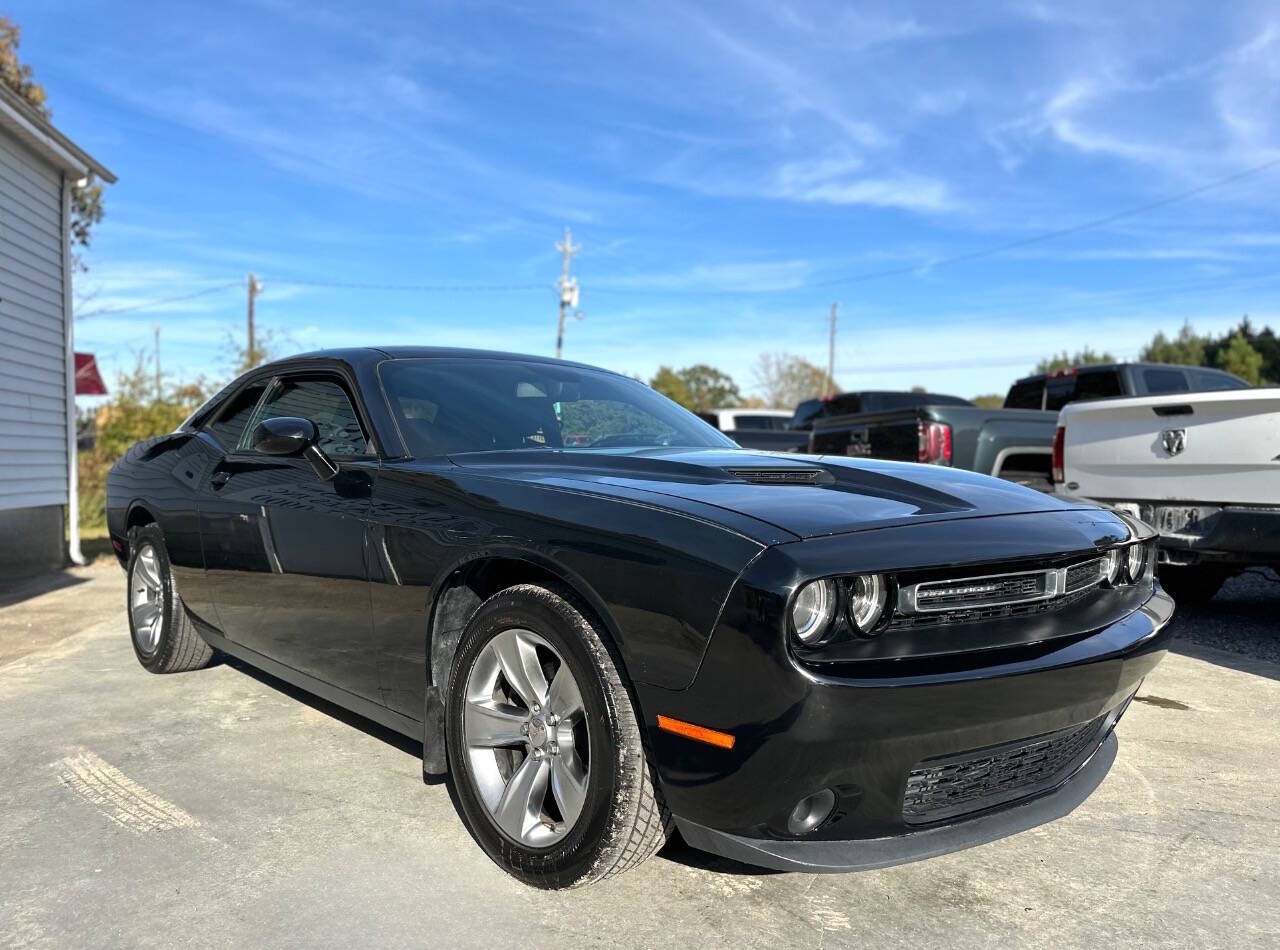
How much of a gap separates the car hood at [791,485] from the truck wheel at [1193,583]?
463 cm

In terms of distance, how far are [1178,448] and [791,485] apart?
3908 millimetres

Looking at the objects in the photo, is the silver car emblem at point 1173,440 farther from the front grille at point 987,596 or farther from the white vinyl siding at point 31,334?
the white vinyl siding at point 31,334

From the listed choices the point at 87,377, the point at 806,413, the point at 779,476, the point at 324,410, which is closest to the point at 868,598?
the point at 779,476

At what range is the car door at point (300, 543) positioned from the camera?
10.7 ft

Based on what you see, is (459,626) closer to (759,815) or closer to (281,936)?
(281,936)

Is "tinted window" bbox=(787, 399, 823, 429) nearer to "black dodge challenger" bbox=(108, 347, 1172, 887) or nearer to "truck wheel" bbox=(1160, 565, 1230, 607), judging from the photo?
"truck wheel" bbox=(1160, 565, 1230, 607)

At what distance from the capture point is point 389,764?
143 inches

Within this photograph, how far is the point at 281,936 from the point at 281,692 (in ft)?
7.91

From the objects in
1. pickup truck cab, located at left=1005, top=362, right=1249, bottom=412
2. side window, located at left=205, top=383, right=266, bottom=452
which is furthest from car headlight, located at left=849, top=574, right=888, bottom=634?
pickup truck cab, located at left=1005, top=362, right=1249, bottom=412

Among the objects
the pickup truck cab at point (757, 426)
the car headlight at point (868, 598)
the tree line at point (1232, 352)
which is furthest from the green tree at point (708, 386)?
the car headlight at point (868, 598)

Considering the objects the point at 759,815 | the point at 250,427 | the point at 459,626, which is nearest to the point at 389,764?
the point at 459,626

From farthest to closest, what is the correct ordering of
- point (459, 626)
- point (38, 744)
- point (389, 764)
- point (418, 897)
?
point (38, 744), point (389, 764), point (459, 626), point (418, 897)

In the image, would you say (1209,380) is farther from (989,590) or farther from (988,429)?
(989,590)

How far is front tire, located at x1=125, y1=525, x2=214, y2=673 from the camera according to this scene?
15.4 feet
